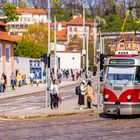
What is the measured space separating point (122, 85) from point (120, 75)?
68 cm

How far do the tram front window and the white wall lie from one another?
82.9m

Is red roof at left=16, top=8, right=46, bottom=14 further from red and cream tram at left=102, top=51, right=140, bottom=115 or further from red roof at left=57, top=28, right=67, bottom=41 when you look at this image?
red and cream tram at left=102, top=51, right=140, bottom=115

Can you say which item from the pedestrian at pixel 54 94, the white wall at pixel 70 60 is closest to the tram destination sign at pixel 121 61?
the pedestrian at pixel 54 94

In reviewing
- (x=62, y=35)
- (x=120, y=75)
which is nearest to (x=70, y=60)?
(x=62, y=35)

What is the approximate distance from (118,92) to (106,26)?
437ft

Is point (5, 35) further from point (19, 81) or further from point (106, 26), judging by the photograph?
A: point (106, 26)

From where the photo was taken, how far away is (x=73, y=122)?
23.8 metres

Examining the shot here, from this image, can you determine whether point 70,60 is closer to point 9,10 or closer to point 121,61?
point 9,10

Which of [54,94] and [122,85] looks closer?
[122,85]

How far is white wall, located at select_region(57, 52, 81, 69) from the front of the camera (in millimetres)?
108750

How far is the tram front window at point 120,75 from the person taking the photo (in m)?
25.0

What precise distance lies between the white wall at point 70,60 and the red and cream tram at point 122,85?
82785mm

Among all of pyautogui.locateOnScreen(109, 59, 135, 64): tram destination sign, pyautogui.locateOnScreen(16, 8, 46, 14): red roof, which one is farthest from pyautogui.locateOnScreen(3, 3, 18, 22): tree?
pyautogui.locateOnScreen(109, 59, 135, 64): tram destination sign

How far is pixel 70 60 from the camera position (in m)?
110
